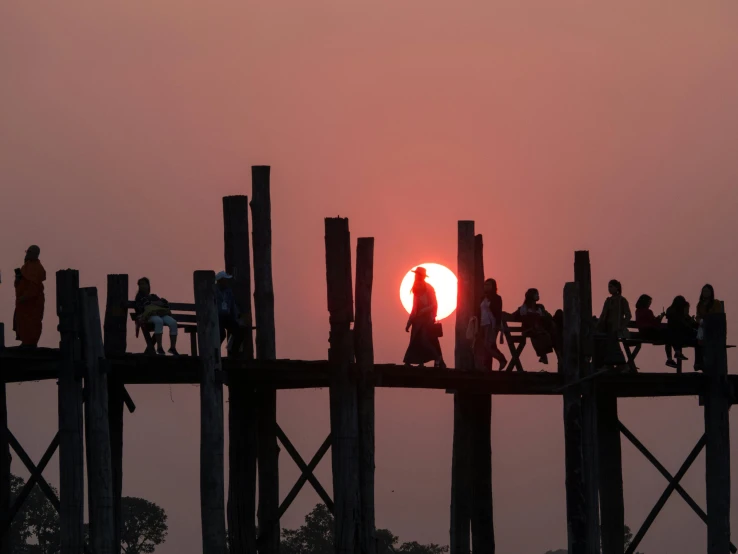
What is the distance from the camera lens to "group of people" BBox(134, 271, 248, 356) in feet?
68.5

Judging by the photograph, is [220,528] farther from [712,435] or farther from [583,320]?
[712,435]

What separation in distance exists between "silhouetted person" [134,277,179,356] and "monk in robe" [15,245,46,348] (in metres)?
1.22

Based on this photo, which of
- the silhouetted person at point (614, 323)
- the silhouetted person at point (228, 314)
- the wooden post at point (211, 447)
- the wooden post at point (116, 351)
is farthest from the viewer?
the silhouetted person at point (614, 323)

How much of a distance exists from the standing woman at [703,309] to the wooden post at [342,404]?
Result: 5470 millimetres

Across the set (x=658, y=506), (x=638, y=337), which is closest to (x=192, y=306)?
(x=638, y=337)

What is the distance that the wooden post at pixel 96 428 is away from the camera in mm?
20312

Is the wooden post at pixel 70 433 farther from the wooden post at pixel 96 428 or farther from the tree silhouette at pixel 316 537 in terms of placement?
the tree silhouette at pixel 316 537

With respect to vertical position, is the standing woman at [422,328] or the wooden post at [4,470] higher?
the standing woman at [422,328]

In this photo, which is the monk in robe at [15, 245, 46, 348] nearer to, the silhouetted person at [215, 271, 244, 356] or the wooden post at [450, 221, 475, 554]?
the silhouetted person at [215, 271, 244, 356]

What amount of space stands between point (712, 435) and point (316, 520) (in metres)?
51.1

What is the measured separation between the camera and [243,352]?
2197cm

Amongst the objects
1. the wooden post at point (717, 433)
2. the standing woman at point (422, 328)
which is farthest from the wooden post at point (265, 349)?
the wooden post at point (717, 433)

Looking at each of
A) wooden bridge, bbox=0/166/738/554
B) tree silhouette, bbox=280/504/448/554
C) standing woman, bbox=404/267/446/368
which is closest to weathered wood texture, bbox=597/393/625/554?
wooden bridge, bbox=0/166/738/554

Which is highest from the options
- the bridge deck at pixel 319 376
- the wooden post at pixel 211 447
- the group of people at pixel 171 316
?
the group of people at pixel 171 316
